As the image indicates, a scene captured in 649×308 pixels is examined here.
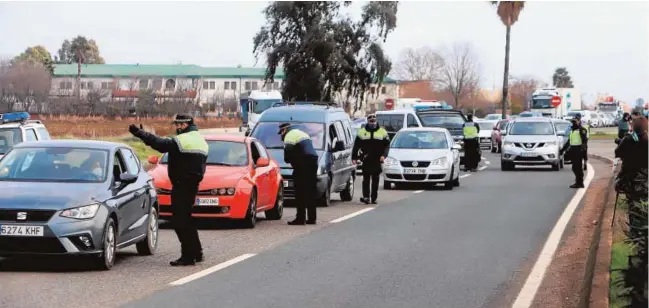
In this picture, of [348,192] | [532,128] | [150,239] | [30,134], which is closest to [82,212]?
[150,239]

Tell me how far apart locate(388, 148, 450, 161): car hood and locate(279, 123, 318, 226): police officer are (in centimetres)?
1090

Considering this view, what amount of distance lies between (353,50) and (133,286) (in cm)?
6791

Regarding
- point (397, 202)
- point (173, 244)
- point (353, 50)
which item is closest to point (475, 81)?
point (353, 50)

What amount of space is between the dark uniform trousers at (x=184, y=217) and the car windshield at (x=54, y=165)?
826 millimetres

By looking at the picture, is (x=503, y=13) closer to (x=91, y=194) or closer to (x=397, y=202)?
(x=397, y=202)

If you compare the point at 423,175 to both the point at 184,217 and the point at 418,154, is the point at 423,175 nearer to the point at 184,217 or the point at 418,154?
the point at 418,154

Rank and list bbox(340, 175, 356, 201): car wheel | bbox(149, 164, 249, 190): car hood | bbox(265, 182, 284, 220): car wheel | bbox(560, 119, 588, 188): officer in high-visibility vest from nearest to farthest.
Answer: bbox(149, 164, 249, 190): car hood < bbox(265, 182, 284, 220): car wheel < bbox(340, 175, 356, 201): car wheel < bbox(560, 119, 588, 188): officer in high-visibility vest

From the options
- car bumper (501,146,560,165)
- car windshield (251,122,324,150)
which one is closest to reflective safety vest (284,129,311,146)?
car windshield (251,122,324,150)

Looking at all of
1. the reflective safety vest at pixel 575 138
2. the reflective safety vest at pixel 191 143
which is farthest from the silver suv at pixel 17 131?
the reflective safety vest at pixel 575 138

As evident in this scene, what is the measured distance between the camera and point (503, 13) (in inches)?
3036

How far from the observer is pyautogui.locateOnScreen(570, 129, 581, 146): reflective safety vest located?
30.3 m

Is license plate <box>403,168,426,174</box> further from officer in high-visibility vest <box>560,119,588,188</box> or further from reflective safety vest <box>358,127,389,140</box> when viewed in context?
reflective safety vest <box>358,127,389,140</box>

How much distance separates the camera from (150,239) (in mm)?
14688

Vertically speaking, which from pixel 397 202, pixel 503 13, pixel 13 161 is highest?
pixel 503 13
